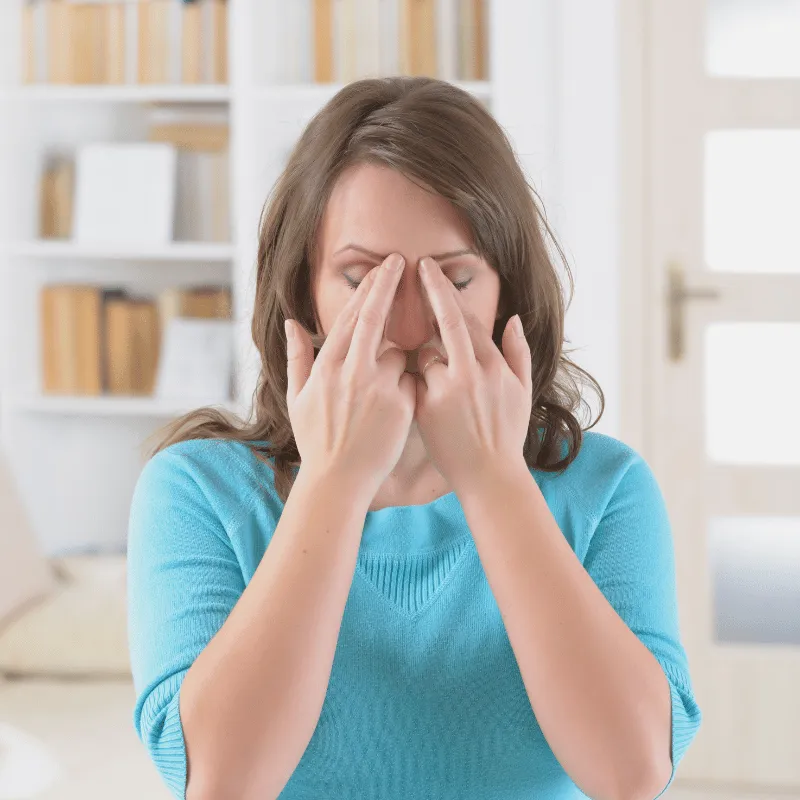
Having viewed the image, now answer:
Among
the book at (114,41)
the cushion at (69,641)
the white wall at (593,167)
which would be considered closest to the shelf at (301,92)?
the white wall at (593,167)

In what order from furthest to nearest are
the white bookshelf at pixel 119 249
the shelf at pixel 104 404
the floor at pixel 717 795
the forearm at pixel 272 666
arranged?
the shelf at pixel 104 404 → the white bookshelf at pixel 119 249 → the floor at pixel 717 795 → the forearm at pixel 272 666

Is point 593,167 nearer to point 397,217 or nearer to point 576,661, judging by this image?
point 397,217

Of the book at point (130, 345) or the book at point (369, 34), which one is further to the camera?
the book at point (130, 345)

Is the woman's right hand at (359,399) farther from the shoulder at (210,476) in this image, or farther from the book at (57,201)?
the book at (57,201)

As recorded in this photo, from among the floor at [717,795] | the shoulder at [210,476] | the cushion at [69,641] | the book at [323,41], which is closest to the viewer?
the shoulder at [210,476]

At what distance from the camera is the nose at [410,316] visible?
98 cm

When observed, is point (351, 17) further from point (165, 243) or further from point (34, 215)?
point (34, 215)

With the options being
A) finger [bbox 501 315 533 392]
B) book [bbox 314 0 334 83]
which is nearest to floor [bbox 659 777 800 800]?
finger [bbox 501 315 533 392]

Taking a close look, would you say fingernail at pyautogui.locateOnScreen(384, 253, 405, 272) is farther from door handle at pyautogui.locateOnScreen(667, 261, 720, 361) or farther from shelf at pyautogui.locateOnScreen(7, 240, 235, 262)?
shelf at pyautogui.locateOnScreen(7, 240, 235, 262)

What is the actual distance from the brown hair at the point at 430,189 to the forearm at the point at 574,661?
213 millimetres

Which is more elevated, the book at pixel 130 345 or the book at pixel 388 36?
the book at pixel 388 36

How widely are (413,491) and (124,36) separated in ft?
7.58

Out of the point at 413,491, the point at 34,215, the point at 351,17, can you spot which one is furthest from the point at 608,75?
the point at 413,491

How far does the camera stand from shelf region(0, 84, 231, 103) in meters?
2.92
